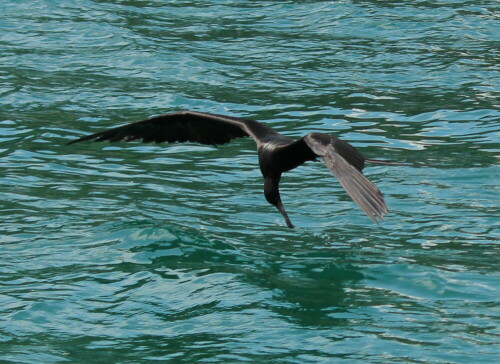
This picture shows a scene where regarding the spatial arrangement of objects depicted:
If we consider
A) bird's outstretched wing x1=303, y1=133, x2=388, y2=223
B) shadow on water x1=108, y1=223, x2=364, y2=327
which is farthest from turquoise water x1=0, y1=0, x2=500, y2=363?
bird's outstretched wing x1=303, y1=133, x2=388, y2=223

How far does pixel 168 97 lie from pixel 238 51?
179 cm

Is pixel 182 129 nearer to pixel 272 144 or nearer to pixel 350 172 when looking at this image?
pixel 272 144

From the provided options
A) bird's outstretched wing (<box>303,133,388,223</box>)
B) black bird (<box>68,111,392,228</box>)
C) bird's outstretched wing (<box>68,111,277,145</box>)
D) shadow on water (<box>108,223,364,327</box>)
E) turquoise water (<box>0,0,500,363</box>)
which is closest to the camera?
bird's outstretched wing (<box>303,133,388,223</box>)

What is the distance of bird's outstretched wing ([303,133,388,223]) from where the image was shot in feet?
19.3

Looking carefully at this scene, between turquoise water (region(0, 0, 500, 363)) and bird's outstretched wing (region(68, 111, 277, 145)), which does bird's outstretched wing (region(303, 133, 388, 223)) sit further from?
bird's outstretched wing (region(68, 111, 277, 145))

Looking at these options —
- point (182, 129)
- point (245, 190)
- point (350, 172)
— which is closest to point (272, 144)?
point (182, 129)

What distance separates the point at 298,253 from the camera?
8148 millimetres

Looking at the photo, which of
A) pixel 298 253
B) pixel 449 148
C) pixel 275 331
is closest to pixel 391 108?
pixel 449 148

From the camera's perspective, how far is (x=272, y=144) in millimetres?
7832

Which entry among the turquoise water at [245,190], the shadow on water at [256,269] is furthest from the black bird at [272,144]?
the turquoise water at [245,190]

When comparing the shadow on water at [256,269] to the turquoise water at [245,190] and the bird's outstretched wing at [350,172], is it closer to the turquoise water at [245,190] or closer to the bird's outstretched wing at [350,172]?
the turquoise water at [245,190]

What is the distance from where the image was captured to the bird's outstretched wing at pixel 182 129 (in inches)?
340

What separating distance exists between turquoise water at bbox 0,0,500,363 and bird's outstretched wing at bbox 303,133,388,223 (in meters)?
0.57

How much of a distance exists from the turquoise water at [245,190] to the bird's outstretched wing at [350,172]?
0.57 m
